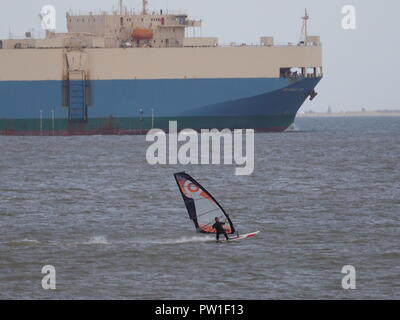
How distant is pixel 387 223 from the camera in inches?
1280

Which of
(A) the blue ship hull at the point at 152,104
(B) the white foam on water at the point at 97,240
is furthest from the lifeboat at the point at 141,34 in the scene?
(B) the white foam on water at the point at 97,240

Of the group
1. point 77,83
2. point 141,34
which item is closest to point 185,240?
point 77,83

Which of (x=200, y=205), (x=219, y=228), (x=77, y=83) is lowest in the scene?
(x=219, y=228)

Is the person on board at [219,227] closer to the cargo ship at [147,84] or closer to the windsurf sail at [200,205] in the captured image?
the windsurf sail at [200,205]

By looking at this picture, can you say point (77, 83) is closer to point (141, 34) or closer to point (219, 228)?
point (141, 34)

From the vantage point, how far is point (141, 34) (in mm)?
88875

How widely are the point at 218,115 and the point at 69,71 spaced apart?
12.6 meters

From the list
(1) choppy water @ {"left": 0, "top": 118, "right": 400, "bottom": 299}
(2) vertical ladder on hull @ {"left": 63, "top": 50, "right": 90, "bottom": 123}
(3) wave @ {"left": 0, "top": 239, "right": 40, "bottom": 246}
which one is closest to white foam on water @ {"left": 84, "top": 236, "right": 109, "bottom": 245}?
(1) choppy water @ {"left": 0, "top": 118, "right": 400, "bottom": 299}

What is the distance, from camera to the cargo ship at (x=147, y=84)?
85562 mm

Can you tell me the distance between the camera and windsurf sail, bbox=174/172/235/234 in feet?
94.4

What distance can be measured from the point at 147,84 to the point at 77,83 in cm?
570

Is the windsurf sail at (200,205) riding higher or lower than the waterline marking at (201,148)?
higher

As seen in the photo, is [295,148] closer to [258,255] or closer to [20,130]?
[20,130]

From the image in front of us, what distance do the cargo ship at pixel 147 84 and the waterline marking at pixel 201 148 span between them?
899 mm
